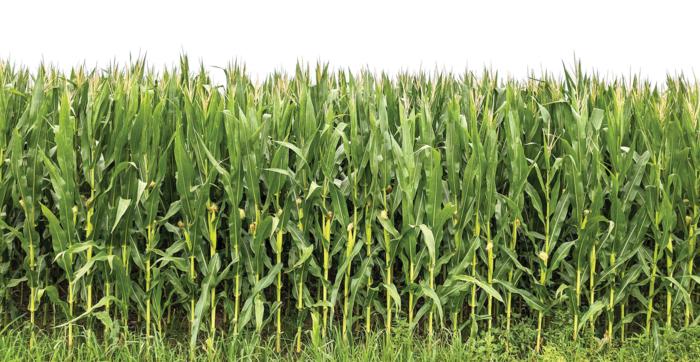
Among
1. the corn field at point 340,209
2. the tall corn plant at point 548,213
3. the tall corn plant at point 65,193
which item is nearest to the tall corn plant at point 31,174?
the corn field at point 340,209

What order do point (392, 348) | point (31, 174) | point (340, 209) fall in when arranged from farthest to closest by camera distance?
point (31, 174), point (392, 348), point (340, 209)

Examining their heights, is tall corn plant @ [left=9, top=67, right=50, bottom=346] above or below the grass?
above

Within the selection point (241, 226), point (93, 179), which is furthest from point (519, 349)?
point (93, 179)

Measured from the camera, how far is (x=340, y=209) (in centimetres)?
519

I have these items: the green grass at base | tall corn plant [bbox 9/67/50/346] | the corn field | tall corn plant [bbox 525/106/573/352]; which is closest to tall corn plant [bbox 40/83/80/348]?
the corn field

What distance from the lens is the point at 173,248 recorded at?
5.31 meters

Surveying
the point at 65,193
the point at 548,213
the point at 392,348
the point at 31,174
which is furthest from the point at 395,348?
the point at 31,174

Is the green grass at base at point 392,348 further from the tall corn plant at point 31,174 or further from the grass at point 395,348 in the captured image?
the tall corn plant at point 31,174

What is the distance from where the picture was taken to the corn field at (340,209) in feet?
17.1

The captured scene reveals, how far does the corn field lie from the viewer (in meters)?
5.22

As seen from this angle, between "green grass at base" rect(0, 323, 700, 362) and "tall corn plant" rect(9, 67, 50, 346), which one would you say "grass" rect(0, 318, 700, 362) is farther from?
"tall corn plant" rect(9, 67, 50, 346)

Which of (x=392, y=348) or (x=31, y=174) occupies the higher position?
(x=31, y=174)

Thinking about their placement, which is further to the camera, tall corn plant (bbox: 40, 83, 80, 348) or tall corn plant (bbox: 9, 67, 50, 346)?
tall corn plant (bbox: 9, 67, 50, 346)

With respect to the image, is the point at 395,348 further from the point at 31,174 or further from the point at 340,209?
the point at 31,174
